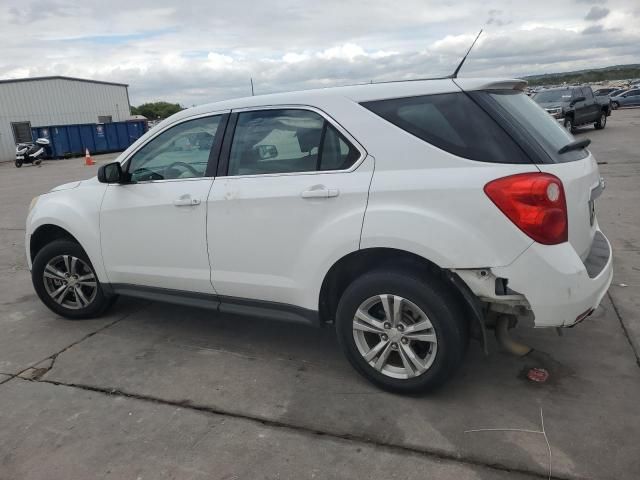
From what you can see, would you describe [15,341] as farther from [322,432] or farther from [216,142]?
[322,432]

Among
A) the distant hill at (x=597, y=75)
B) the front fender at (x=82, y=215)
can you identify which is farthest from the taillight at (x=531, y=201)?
the distant hill at (x=597, y=75)

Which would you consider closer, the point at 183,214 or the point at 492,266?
the point at 492,266

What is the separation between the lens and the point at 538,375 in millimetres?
3277

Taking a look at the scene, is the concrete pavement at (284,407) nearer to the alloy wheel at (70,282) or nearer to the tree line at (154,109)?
the alloy wheel at (70,282)

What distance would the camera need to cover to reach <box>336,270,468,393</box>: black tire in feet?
9.38

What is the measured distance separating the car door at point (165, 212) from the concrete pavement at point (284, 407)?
0.59m

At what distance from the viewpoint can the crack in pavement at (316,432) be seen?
2502 millimetres

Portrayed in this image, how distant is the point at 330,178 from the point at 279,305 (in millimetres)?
902

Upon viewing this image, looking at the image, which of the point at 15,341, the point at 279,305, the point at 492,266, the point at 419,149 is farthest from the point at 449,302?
the point at 15,341

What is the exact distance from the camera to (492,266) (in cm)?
269

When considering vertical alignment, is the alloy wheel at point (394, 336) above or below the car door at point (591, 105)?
below

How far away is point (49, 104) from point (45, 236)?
37972mm

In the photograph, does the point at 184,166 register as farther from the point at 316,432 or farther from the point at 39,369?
the point at 316,432

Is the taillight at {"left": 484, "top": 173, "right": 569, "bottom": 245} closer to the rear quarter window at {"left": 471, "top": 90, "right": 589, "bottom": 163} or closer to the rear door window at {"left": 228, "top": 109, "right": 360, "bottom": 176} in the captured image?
the rear quarter window at {"left": 471, "top": 90, "right": 589, "bottom": 163}
